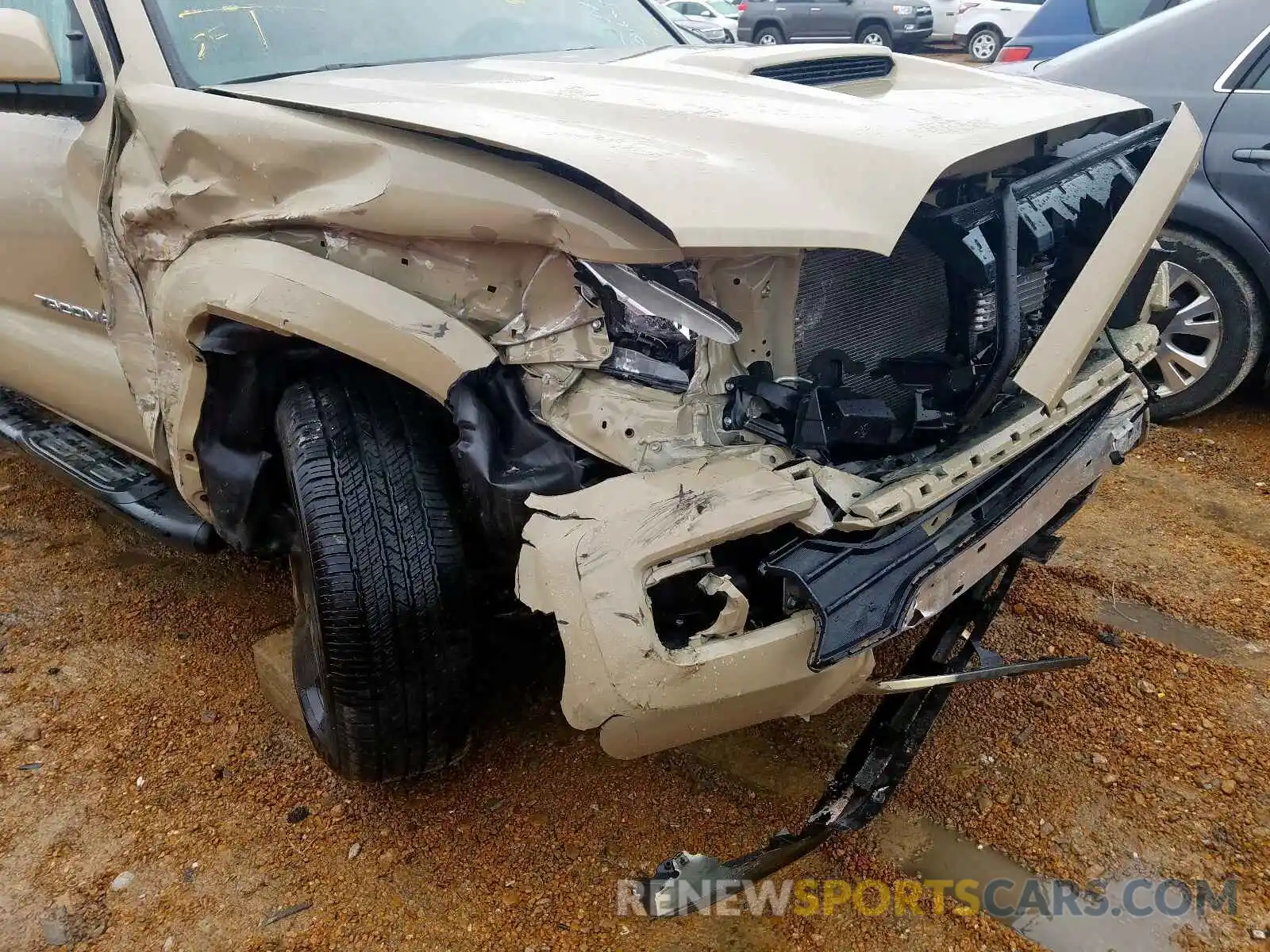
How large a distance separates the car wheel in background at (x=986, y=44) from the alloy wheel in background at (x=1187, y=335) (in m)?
12.3

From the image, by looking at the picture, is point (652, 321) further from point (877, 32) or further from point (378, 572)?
point (877, 32)

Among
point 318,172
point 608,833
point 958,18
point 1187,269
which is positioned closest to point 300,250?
point 318,172

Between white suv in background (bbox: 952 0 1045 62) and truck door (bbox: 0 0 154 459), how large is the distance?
48.2 feet

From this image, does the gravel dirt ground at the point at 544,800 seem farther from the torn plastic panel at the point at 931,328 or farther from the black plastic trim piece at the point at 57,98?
the black plastic trim piece at the point at 57,98

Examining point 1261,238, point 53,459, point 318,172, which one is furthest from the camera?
point 1261,238

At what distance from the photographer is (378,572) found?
194 centimetres

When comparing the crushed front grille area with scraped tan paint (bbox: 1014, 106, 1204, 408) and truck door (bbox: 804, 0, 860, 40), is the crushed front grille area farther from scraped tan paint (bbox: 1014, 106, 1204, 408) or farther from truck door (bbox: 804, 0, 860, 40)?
truck door (bbox: 804, 0, 860, 40)

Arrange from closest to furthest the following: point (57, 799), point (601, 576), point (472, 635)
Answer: point (601, 576) → point (472, 635) → point (57, 799)

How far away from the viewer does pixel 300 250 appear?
194 cm

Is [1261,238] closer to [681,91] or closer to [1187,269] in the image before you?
[1187,269]

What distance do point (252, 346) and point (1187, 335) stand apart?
378 centimetres

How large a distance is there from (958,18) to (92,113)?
15.4 metres

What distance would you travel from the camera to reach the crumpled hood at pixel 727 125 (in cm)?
157

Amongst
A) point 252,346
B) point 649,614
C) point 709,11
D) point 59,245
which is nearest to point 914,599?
point 649,614
